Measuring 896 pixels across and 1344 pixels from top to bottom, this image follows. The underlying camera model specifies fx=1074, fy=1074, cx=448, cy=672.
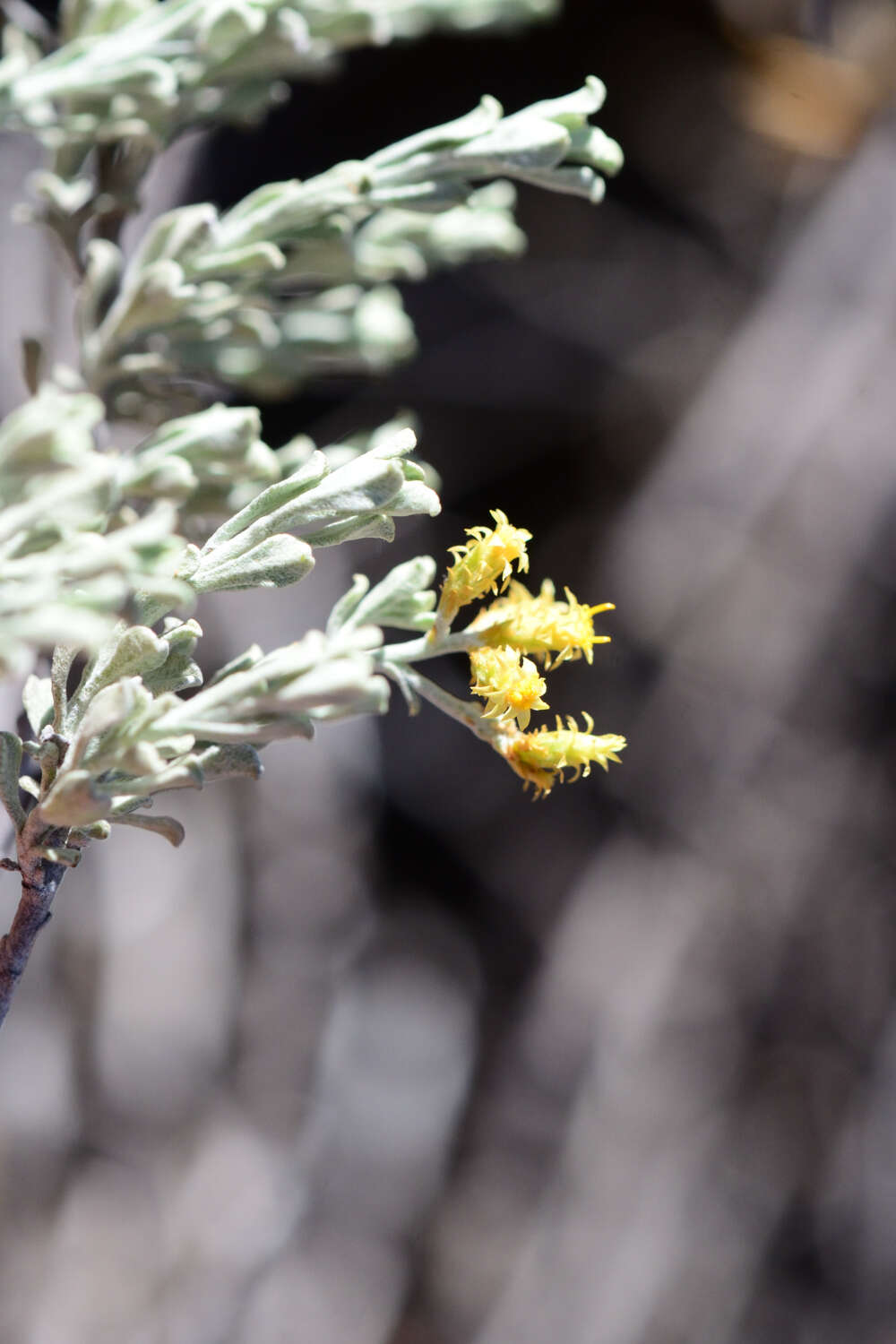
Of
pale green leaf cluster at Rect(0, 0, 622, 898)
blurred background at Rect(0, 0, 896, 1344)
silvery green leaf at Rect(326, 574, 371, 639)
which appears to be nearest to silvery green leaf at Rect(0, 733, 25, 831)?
pale green leaf cluster at Rect(0, 0, 622, 898)

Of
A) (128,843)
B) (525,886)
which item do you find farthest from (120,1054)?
(525,886)

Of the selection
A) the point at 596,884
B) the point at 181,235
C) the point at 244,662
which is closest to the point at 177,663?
the point at 244,662

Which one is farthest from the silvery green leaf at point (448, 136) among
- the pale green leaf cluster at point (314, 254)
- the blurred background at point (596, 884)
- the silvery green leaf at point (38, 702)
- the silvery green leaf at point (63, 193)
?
the blurred background at point (596, 884)

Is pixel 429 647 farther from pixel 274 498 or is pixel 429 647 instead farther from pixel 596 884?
pixel 596 884

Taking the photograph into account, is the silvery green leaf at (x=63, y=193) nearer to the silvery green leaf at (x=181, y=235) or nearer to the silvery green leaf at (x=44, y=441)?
the silvery green leaf at (x=181, y=235)

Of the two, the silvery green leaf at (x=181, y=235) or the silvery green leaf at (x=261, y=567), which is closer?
the silvery green leaf at (x=261, y=567)

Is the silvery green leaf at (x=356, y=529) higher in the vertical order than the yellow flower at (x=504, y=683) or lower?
higher

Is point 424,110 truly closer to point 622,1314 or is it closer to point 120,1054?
point 120,1054

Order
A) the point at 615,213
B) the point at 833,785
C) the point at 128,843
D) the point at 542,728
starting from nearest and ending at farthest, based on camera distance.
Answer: the point at 542,728, the point at 128,843, the point at 615,213, the point at 833,785
